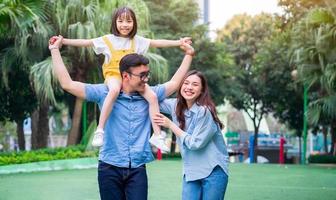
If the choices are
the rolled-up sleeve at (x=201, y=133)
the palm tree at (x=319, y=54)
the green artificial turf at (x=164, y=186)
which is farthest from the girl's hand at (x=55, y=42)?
the palm tree at (x=319, y=54)

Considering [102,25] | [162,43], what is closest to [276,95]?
[102,25]

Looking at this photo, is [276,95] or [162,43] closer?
[162,43]

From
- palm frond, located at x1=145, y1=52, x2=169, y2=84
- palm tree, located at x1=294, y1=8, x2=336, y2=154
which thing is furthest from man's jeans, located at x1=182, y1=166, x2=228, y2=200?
palm frond, located at x1=145, y1=52, x2=169, y2=84

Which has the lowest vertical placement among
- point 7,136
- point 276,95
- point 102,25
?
point 7,136

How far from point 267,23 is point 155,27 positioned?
9.67 m

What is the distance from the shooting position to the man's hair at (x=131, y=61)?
13.0ft

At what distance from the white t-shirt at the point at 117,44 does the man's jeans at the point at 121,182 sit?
2.68 feet

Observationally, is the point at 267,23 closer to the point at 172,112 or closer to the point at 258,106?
the point at 258,106

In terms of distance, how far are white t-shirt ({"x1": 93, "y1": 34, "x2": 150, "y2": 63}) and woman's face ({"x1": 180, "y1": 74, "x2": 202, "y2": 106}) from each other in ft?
1.19

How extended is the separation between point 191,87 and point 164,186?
831 centimetres

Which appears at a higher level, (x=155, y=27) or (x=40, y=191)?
(x=155, y=27)

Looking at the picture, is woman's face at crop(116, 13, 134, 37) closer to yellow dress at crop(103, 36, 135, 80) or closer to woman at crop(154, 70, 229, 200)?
yellow dress at crop(103, 36, 135, 80)

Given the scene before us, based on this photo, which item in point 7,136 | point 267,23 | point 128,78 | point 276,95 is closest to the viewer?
point 128,78

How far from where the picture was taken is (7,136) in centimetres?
4709
